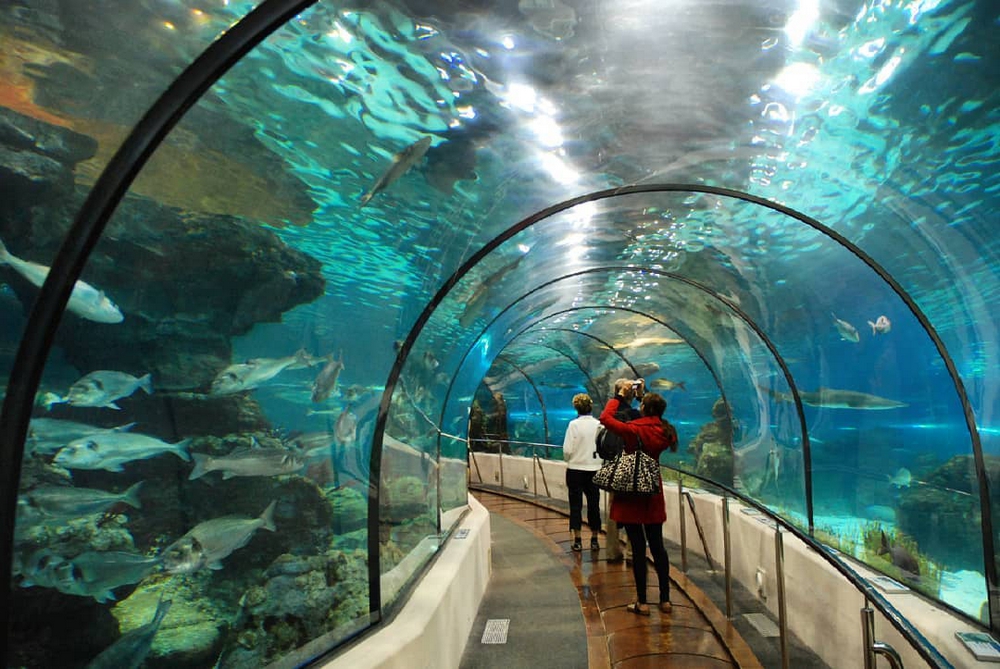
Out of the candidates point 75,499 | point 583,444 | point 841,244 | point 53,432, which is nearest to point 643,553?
point 583,444

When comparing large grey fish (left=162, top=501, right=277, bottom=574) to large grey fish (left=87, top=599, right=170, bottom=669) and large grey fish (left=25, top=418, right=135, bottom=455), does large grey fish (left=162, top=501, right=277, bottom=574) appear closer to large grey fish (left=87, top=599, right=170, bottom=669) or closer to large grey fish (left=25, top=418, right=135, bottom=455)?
large grey fish (left=87, top=599, right=170, bottom=669)

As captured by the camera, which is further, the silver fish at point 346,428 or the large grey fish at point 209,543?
the silver fish at point 346,428

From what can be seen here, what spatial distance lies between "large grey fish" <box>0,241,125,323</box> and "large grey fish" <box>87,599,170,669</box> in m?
1.36

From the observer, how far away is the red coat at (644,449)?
17.7ft

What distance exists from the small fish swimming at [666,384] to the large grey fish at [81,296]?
40.9ft

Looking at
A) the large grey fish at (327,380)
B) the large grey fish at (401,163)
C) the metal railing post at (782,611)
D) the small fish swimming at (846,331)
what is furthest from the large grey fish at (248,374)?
the small fish swimming at (846,331)

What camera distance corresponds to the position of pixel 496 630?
215 inches

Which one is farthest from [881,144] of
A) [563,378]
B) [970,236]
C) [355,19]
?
[563,378]

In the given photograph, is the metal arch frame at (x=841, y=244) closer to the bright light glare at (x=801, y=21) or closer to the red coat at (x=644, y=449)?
the red coat at (x=644, y=449)

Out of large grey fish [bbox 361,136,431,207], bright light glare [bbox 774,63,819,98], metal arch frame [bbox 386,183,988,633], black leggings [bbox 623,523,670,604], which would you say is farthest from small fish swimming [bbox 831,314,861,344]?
large grey fish [bbox 361,136,431,207]

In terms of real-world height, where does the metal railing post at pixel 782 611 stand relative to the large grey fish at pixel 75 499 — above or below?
below

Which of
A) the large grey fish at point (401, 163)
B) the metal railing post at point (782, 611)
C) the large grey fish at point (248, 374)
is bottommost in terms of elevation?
the metal railing post at point (782, 611)

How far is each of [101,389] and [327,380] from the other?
1829mm

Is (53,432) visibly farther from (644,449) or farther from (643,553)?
(643,553)
